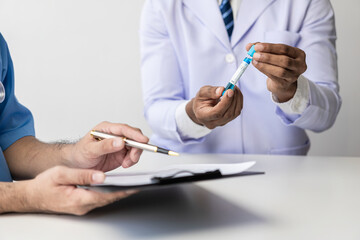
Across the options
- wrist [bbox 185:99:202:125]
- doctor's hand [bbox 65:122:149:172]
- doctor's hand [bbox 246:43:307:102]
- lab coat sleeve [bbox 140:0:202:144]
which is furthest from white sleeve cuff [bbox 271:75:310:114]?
doctor's hand [bbox 65:122:149:172]

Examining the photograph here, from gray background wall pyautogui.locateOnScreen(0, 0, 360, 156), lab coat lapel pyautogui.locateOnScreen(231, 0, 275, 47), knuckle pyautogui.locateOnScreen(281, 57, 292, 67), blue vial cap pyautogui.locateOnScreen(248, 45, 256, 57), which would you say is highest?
lab coat lapel pyautogui.locateOnScreen(231, 0, 275, 47)

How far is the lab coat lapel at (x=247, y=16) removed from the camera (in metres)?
1.63

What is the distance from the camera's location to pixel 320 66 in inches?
63.7

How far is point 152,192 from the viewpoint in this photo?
84 centimetres

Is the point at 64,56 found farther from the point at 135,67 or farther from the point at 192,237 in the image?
the point at 192,237

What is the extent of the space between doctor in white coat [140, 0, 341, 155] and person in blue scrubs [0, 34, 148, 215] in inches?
22.4

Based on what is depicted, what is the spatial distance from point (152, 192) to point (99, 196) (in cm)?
23

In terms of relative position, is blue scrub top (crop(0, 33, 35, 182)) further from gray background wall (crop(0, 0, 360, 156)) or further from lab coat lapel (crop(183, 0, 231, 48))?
gray background wall (crop(0, 0, 360, 156))

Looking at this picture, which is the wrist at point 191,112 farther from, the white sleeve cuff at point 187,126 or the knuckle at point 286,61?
the knuckle at point 286,61

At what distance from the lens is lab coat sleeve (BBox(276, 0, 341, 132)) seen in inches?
59.2

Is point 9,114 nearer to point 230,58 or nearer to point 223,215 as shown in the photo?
point 223,215

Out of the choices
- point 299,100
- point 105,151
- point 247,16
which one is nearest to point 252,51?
point 299,100

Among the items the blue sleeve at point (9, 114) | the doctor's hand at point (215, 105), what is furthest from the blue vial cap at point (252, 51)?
the blue sleeve at point (9, 114)

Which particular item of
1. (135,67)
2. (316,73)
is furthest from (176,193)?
(135,67)
